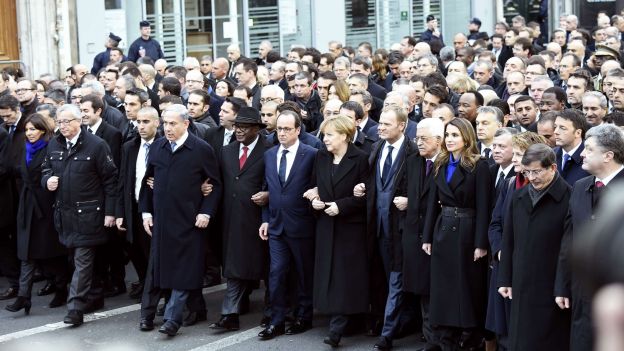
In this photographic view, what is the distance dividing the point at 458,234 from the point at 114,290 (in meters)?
4.30

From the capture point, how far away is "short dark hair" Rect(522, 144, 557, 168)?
6473 mm

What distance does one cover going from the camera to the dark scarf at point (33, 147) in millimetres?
9844

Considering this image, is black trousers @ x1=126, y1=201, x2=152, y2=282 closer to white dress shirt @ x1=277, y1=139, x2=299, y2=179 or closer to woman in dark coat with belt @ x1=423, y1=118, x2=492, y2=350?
A: white dress shirt @ x1=277, y1=139, x2=299, y2=179

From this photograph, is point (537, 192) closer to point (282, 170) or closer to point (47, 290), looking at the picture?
point (282, 170)

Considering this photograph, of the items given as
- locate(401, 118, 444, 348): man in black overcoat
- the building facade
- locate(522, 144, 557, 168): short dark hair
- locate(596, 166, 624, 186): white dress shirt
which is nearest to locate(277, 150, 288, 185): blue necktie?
locate(401, 118, 444, 348): man in black overcoat

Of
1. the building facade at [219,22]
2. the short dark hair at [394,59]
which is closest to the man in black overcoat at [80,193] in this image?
the short dark hair at [394,59]

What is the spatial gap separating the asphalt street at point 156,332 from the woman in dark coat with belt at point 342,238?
331 mm

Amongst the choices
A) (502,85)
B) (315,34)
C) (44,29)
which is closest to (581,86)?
(502,85)

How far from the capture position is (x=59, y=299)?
10.0 metres

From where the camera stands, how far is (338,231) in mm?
8266

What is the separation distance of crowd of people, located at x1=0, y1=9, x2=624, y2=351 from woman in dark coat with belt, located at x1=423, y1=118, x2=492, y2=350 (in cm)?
1

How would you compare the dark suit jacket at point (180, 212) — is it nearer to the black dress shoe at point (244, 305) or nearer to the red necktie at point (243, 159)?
the red necktie at point (243, 159)

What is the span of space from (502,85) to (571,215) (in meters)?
6.98

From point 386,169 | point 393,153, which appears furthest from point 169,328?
point 393,153
